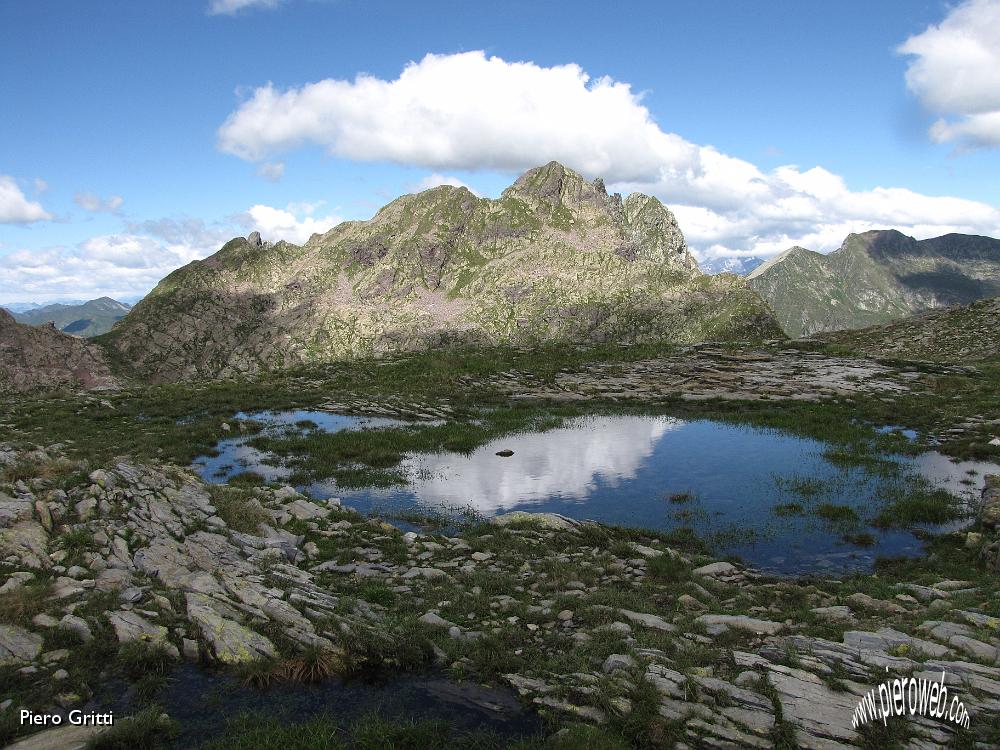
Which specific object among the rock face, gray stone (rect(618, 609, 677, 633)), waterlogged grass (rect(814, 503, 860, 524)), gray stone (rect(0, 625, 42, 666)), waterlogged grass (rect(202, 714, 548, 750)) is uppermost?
the rock face

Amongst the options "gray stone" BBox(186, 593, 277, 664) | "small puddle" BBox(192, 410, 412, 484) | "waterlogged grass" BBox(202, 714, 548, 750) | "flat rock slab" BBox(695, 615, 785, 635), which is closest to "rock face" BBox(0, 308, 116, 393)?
"small puddle" BBox(192, 410, 412, 484)

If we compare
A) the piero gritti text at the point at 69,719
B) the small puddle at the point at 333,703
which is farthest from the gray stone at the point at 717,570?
the piero gritti text at the point at 69,719

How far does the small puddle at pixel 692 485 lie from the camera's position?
18.7 m

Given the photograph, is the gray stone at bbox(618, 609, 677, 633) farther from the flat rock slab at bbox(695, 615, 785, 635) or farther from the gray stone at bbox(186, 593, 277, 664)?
the gray stone at bbox(186, 593, 277, 664)

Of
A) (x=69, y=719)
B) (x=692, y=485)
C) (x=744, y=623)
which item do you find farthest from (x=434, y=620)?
(x=692, y=485)

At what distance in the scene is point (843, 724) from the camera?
26.2 ft

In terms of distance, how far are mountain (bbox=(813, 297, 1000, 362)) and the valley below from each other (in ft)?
140

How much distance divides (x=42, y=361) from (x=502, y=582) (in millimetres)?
172032

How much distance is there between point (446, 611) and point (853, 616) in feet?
30.8

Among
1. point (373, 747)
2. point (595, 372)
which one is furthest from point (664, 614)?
point (595, 372)

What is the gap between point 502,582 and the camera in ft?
48.5

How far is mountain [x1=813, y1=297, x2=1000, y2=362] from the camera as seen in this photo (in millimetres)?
68750

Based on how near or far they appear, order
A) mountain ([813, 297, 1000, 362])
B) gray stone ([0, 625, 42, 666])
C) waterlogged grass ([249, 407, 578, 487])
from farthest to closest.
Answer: mountain ([813, 297, 1000, 362]) < waterlogged grass ([249, 407, 578, 487]) < gray stone ([0, 625, 42, 666])

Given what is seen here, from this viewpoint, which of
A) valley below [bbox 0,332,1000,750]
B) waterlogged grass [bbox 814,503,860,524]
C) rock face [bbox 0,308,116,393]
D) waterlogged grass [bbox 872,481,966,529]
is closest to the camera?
valley below [bbox 0,332,1000,750]
